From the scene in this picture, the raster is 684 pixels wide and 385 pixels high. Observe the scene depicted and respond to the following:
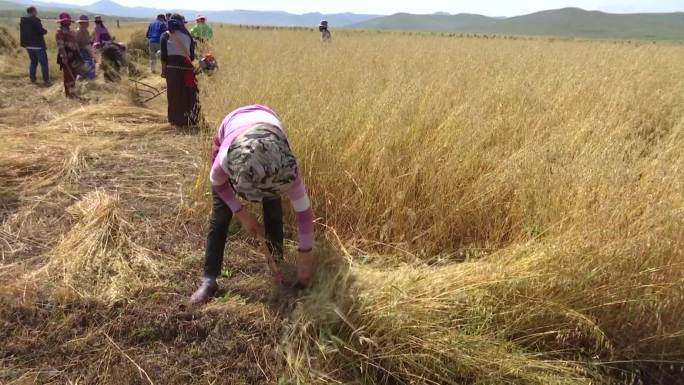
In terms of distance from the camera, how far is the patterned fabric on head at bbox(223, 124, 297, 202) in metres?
1.69

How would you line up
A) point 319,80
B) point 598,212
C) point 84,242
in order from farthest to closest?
point 319,80 → point 84,242 → point 598,212

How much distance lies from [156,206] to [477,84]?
3182 mm

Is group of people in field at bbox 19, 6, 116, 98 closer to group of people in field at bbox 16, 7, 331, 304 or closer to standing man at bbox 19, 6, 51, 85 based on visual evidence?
standing man at bbox 19, 6, 51, 85

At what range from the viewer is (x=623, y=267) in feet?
6.27

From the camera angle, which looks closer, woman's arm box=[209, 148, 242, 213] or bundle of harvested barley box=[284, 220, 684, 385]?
bundle of harvested barley box=[284, 220, 684, 385]

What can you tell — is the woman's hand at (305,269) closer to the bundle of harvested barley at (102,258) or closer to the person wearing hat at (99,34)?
the bundle of harvested barley at (102,258)

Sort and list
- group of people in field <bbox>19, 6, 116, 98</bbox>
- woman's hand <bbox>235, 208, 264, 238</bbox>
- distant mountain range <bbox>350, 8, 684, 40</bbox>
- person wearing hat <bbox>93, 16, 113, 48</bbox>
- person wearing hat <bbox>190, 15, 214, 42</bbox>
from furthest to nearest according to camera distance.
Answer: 1. distant mountain range <bbox>350, 8, 684, 40</bbox>
2. person wearing hat <bbox>190, 15, 214, 42</bbox>
3. person wearing hat <bbox>93, 16, 113, 48</bbox>
4. group of people in field <bbox>19, 6, 116, 98</bbox>
5. woman's hand <bbox>235, 208, 264, 238</bbox>

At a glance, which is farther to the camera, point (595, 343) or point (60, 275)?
point (60, 275)

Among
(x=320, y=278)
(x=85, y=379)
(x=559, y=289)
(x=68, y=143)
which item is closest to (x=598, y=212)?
(x=559, y=289)

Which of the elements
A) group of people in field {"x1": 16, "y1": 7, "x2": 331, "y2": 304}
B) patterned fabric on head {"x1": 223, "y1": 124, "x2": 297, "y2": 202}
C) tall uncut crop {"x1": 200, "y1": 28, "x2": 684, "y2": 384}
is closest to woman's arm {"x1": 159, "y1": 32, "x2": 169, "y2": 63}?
tall uncut crop {"x1": 200, "y1": 28, "x2": 684, "y2": 384}

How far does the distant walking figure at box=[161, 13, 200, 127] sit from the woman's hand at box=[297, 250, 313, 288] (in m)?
3.28

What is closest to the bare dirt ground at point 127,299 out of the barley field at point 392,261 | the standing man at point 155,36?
the barley field at point 392,261

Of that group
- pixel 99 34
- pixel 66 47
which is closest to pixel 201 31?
pixel 99 34

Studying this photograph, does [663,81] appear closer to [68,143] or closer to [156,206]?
[156,206]
